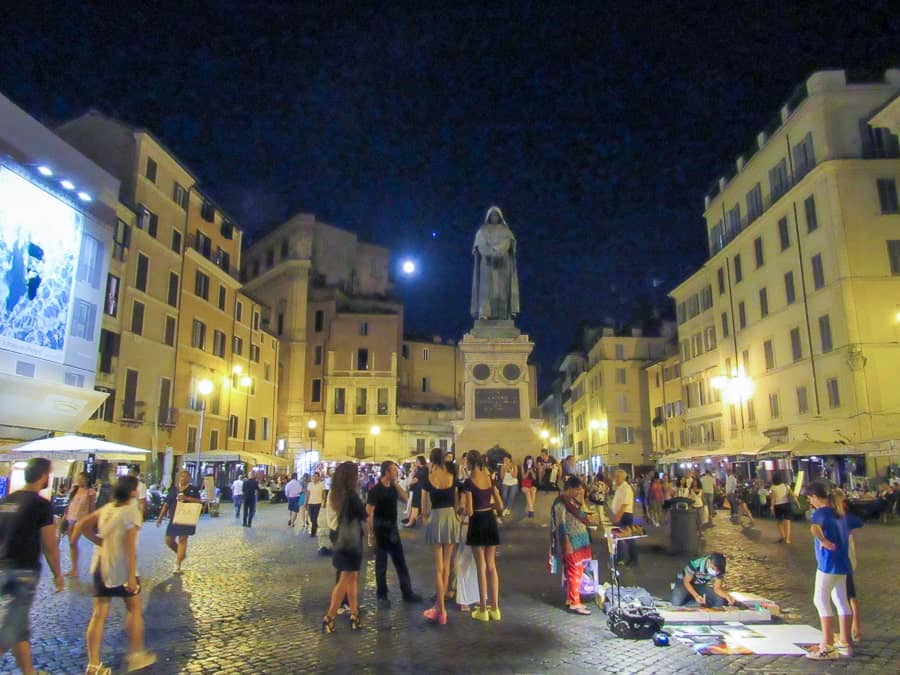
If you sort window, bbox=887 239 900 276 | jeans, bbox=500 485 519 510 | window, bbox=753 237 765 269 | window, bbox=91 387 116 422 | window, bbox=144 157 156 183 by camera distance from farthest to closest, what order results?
window, bbox=753 237 765 269, window, bbox=144 157 156 183, window, bbox=91 387 116 422, window, bbox=887 239 900 276, jeans, bbox=500 485 519 510

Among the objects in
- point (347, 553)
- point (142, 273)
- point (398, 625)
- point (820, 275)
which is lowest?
point (398, 625)

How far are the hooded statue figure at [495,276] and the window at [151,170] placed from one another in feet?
68.7

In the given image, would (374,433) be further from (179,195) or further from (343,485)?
(343,485)

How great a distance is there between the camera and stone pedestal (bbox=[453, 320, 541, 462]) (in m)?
19.0

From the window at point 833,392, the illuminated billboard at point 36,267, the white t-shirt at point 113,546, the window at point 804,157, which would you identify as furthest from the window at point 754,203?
the white t-shirt at point 113,546

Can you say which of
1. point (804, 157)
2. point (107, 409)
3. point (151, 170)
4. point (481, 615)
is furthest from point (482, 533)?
point (151, 170)

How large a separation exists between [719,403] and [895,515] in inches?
814

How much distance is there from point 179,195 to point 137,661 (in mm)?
35409

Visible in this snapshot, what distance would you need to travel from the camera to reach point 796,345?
3212 cm

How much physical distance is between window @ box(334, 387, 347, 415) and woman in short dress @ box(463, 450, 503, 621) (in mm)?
47738

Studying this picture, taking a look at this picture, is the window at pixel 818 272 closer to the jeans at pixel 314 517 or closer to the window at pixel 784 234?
the window at pixel 784 234

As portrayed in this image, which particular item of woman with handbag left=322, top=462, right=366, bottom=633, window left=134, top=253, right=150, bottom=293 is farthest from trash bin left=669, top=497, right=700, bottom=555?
window left=134, top=253, right=150, bottom=293

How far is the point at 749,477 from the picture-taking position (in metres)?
Answer: 35.9

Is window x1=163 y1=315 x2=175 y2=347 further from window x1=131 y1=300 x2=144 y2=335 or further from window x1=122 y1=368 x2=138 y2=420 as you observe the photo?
Answer: window x1=122 y1=368 x2=138 y2=420
